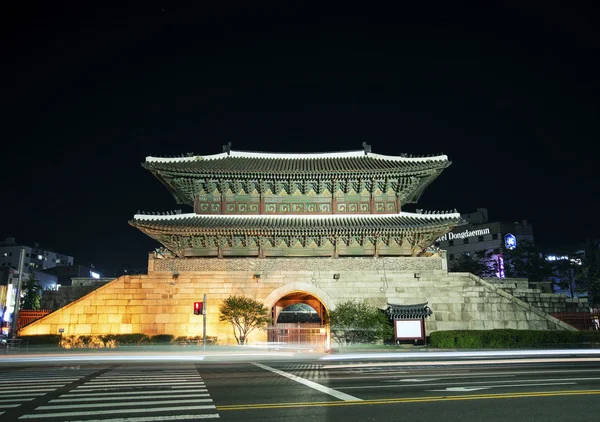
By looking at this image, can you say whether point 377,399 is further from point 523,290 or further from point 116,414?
point 523,290

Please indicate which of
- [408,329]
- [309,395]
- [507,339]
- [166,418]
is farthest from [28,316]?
[507,339]

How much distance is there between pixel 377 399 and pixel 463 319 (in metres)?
21.0

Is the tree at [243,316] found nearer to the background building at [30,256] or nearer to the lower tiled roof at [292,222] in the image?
the lower tiled roof at [292,222]

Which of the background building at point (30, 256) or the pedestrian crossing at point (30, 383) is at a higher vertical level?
the background building at point (30, 256)

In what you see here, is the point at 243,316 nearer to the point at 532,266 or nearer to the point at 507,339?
the point at 507,339

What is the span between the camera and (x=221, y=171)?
30.1m

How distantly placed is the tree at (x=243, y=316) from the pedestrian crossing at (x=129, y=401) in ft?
43.7

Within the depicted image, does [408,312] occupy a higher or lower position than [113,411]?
higher

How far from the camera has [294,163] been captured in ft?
113

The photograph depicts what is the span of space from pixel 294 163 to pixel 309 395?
2538 centimetres

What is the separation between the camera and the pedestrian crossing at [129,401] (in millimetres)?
8008

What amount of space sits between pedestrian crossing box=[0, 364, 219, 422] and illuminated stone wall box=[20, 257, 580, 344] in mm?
14730

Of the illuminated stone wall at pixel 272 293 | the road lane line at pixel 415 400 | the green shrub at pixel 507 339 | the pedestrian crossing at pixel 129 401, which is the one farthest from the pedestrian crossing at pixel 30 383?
the green shrub at pixel 507 339

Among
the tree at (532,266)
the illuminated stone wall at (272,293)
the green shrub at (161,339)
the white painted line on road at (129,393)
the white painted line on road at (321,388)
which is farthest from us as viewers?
the tree at (532,266)
